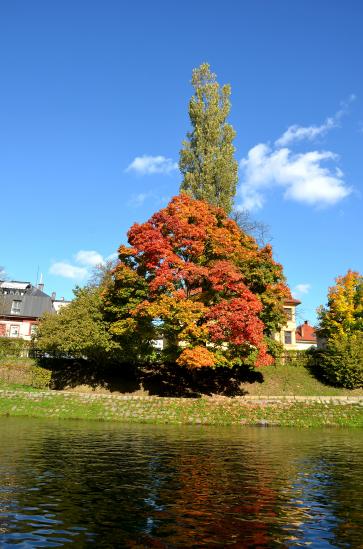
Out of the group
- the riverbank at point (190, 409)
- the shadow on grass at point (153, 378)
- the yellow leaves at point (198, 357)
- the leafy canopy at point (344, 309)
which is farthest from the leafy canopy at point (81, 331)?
the leafy canopy at point (344, 309)

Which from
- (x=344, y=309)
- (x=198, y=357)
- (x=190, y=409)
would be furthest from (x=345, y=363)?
(x=190, y=409)

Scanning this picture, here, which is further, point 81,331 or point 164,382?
point 164,382

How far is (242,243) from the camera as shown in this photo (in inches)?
1722

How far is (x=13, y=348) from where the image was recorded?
4984 cm

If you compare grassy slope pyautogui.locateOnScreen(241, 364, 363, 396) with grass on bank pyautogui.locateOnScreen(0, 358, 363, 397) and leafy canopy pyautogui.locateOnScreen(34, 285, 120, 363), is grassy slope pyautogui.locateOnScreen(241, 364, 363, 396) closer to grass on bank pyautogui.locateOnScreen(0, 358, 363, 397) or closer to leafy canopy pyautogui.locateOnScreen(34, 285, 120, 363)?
grass on bank pyautogui.locateOnScreen(0, 358, 363, 397)

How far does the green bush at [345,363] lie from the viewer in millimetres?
43375

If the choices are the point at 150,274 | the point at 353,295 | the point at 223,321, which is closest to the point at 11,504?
the point at 223,321

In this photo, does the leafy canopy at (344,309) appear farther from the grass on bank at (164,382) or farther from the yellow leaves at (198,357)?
the yellow leaves at (198,357)

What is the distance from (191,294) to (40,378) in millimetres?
15149

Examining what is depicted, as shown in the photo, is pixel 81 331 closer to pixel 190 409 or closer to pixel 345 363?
pixel 190 409

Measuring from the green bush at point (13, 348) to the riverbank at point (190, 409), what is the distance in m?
13.4

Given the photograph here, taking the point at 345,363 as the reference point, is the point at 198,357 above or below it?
below

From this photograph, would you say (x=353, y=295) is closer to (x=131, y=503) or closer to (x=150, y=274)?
(x=150, y=274)

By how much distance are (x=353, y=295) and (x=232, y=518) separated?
147 feet
